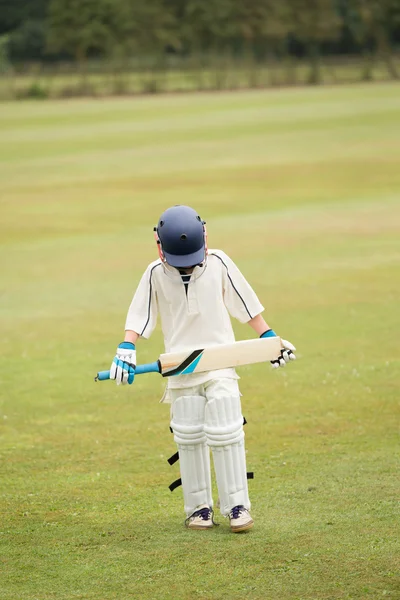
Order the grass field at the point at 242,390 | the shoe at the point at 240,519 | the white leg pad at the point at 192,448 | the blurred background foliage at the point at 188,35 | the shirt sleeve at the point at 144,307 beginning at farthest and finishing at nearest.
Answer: the blurred background foliage at the point at 188,35 < the shirt sleeve at the point at 144,307 < the white leg pad at the point at 192,448 < the shoe at the point at 240,519 < the grass field at the point at 242,390

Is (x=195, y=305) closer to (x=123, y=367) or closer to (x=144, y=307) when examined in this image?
(x=144, y=307)

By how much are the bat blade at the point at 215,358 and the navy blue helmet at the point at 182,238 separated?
1.45ft

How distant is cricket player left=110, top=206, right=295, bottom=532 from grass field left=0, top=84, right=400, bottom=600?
0.84 ft

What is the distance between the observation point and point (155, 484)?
273 inches

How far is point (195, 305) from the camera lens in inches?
233

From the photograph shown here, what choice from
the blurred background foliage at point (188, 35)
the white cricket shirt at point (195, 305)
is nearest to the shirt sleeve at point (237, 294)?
the white cricket shirt at point (195, 305)

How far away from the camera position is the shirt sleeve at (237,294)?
603 cm

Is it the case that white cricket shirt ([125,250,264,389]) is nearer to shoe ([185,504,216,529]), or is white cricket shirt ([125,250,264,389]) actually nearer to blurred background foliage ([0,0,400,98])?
shoe ([185,504,216,529])

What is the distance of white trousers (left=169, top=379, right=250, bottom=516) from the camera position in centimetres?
576

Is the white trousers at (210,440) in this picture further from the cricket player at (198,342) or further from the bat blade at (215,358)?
the bat blade at (215,358)

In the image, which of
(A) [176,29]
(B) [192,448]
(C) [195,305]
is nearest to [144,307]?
(C) [195,305]

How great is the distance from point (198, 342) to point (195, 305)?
0.62ft

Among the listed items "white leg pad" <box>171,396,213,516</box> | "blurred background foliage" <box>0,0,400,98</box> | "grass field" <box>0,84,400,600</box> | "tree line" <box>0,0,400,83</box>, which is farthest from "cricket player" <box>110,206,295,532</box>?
"tree line" <box>0,0,400,83</box>

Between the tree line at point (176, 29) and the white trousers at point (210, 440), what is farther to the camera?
the tree line at point (176, 29)
